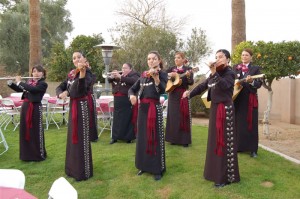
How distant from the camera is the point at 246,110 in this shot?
633 centimetres

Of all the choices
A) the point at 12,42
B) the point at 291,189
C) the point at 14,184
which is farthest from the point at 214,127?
the point at 12,42

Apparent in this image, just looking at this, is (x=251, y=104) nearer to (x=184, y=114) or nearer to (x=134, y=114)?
(x=184, y=114)

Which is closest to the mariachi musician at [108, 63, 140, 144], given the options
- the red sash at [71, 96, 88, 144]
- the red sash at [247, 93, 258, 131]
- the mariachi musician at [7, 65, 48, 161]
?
the mariachi musician at [7, 65, 48, 161]

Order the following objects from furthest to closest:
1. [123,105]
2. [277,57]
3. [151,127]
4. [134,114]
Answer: [277,57]
[134,114]
[123,105]
[151,127]

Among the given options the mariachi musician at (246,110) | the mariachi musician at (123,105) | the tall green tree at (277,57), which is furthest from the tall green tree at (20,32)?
the mariachi musician at (246,110)

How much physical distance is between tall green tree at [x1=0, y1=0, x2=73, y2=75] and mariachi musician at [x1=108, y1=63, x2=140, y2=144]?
1922 centimetres

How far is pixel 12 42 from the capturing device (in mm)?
24594

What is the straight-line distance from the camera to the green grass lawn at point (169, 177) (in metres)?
4.93

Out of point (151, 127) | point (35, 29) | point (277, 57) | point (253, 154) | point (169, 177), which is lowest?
point (169, 177)

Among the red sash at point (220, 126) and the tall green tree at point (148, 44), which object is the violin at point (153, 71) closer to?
the red sash at point (220, 126)

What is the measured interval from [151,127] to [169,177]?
88cm

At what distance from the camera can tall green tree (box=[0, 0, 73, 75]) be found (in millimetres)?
24469

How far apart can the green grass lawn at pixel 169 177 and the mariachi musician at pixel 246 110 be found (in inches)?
9.3

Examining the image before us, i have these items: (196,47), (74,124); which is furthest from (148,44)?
(74,124)
